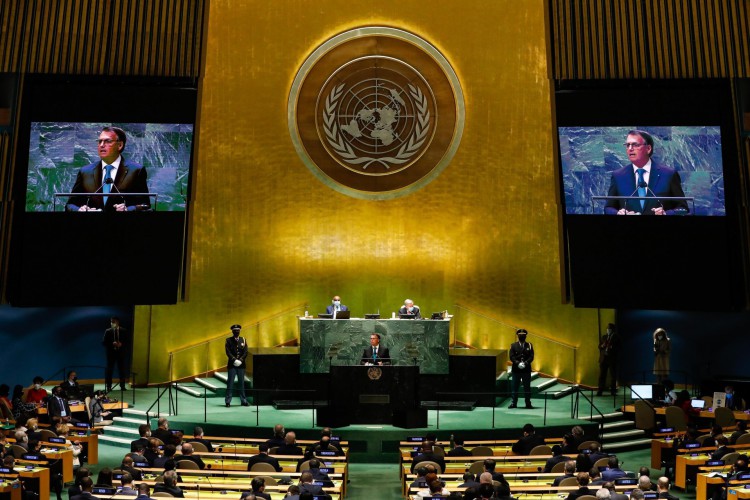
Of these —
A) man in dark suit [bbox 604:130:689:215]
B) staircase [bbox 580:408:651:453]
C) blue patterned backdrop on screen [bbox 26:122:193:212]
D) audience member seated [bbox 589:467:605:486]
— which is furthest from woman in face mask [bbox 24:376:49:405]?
man in dark suit [bbox 604:130:689:215]

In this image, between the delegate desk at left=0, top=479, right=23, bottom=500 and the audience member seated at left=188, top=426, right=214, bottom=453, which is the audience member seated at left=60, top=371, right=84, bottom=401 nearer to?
the audience member seated at left=188, top=426, right=214, bottom=453

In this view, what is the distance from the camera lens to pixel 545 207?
21.1 metres

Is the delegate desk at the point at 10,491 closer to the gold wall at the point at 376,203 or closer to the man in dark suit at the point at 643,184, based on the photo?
the gold wall at the point at 376,203

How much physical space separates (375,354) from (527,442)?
4.32 meters

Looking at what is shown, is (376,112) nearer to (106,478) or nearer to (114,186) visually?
(114,186)

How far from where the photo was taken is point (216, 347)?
2111 centimetres

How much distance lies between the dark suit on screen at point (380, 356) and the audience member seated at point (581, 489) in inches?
Result: 266

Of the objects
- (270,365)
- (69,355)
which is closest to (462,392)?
(270,365)

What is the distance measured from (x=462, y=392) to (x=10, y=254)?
27.5ft

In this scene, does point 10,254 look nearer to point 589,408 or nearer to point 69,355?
point 69,355

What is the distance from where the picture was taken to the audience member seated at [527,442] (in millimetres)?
14734

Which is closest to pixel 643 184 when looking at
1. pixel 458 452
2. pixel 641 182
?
pixel 641 182

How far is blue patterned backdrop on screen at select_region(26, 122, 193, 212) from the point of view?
63.9 feet

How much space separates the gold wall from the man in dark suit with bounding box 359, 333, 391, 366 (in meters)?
3.19
